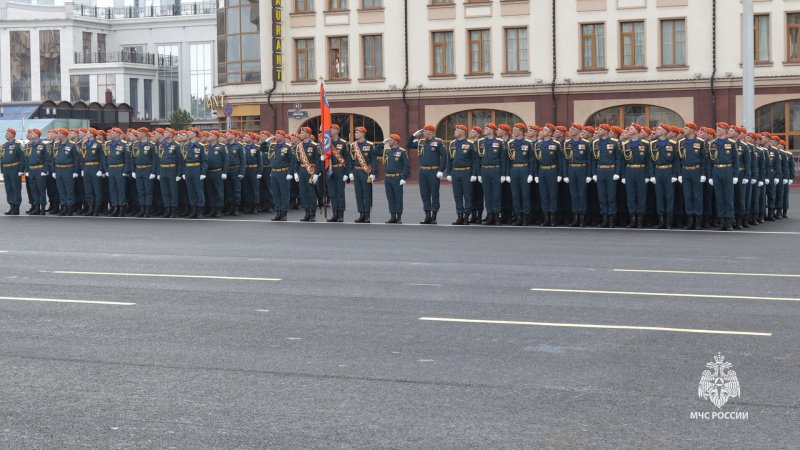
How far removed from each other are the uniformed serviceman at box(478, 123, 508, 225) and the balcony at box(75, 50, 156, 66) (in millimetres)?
60924

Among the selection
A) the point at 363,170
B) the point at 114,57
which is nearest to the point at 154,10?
the point at 114,57

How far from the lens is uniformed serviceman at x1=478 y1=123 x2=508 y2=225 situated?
21125mm

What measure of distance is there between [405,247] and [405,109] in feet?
105

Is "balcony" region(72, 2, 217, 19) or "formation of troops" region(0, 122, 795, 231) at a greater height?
"balcony" region(72, 2, 217, 19)

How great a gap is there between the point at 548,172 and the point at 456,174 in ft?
5.60

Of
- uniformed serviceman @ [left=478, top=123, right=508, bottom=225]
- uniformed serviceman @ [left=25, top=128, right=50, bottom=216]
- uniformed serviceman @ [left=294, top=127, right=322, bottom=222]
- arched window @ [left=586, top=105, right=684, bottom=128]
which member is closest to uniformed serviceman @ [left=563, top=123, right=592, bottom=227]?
uniformed serviceman @ [left=478, top=123, right=508, bottom=225]

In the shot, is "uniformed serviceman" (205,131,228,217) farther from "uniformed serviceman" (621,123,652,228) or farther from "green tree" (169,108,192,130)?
"green tree" (169,108,192,130)

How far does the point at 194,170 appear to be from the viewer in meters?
23.2

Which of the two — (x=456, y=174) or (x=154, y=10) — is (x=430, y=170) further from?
(x=154, y=10)

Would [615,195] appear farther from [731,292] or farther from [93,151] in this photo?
[93,151]

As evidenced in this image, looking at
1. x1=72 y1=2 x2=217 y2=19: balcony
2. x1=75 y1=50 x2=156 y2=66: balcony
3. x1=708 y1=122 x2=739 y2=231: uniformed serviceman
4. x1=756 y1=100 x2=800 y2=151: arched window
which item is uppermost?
x1=72 y1=2 x2=217 y2=19: balcony

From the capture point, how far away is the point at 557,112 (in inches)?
1807

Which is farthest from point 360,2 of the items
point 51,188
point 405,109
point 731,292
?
point 731,292

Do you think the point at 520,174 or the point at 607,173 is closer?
the point at 607,173
